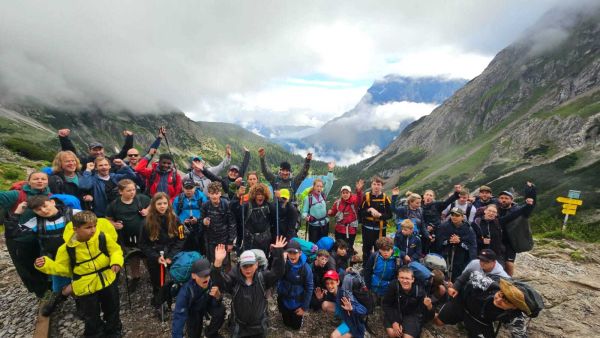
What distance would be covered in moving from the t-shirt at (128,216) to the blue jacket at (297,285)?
13.8 ft

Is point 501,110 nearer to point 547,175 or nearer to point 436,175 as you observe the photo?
point 436,175

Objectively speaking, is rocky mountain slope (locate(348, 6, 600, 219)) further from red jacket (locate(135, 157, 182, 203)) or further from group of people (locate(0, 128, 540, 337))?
red jacket (locate(135, 157, 182, 203))

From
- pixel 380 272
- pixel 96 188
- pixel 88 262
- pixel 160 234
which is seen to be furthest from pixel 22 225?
pixel 380 272

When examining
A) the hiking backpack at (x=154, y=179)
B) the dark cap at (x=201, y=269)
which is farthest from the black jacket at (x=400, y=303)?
the hiking backpack at (x=154, y=179)

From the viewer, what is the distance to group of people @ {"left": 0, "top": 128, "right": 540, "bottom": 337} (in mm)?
6805

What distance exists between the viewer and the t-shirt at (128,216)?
8188 mm

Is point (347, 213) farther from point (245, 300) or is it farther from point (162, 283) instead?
point (162, 283)

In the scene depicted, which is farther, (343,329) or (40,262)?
(343,329)

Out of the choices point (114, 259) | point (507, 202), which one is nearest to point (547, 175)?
point (507, 202)

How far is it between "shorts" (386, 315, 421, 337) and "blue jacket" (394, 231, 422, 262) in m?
1.99

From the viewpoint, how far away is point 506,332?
28.1 ft

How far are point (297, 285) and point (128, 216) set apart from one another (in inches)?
197

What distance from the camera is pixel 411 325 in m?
7.88

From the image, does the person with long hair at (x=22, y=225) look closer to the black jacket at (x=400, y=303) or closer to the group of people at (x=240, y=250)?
the group of people at (x=240, y=250)
